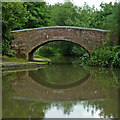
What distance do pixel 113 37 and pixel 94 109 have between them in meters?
11.8

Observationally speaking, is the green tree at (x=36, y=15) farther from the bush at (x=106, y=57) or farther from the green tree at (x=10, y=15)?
the bush at (x=106, y=57)

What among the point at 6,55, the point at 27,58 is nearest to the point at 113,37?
the point at 27,58

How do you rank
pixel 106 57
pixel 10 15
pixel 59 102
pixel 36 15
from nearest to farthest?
pixel 59 102 → pixel 106 57 → pixel 10 15 → pixel 36 15

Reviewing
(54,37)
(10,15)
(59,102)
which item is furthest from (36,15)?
(59,102)

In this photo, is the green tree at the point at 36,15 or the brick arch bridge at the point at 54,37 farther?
the green tree at the point at 36,15

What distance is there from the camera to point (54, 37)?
1750 centimetres

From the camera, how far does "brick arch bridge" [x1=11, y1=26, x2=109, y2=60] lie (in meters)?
17.2

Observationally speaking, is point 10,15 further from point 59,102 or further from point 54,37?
point 59,102

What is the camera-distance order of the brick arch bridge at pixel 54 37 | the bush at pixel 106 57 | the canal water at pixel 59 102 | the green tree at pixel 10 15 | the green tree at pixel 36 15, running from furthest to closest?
1. the green tree at pixel 36 15
2. the brick arch bridge at pixel 54 37
3. the green tree at pixel 10 15
4. the bush at pixel 106 57
5. the canal water at pixel 59 102

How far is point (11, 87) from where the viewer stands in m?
8.07

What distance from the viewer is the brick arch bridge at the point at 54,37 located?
56.6 feet

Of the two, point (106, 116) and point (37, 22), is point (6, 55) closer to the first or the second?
point (37, 22)

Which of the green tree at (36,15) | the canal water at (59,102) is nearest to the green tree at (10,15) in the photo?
the green tree at (36,15)

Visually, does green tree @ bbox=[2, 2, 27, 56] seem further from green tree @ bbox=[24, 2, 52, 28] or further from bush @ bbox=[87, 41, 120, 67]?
green tree @ bbox=[24, 2, 52, 28]
